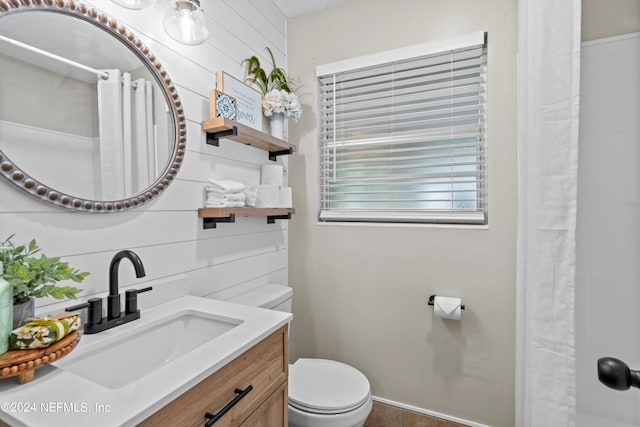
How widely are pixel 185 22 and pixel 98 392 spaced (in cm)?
118

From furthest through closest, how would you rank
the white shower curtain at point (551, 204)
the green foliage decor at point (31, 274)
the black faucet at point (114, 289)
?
the white shower curtain at point (551, 204)
the black faucet at point (114, 289)
the green foliage decor at point (31, 274)

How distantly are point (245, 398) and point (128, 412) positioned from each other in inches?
15.0

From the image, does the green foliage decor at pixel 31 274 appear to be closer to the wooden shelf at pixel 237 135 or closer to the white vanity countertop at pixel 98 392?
the white vanity countertop at pixel 98 392

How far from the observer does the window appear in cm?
164

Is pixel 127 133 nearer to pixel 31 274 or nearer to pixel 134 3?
pixel 134 3

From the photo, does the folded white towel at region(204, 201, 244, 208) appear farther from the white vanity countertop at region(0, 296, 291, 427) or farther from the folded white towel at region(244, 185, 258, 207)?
the white vanity countertop at region(0, 296, 291, 427)

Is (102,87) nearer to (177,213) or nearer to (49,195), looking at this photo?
(49,195)

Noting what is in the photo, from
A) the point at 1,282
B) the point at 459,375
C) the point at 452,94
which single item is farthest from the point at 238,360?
the point at 452,94

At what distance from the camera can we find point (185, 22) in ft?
3.75

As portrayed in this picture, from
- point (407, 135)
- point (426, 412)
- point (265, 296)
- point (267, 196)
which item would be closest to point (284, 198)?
point (267, 196)

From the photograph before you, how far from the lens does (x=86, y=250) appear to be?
3.18 ft


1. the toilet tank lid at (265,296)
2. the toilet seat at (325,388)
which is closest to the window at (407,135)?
the toilet tank lid at (265,296)

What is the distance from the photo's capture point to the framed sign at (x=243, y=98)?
143 centimetres

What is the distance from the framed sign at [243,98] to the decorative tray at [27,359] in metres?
1.13
